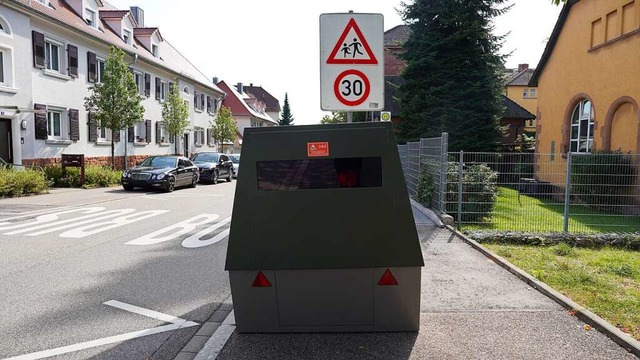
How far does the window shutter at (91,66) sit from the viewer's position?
25609 mm

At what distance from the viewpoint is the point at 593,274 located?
6.42 m

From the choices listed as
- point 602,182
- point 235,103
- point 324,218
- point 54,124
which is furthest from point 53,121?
point 235,103

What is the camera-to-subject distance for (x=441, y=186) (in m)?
10.8

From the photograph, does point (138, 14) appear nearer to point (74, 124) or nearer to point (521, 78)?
point (74, 124)

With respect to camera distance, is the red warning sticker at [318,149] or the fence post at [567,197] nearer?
the red warning sticker at [318,149]

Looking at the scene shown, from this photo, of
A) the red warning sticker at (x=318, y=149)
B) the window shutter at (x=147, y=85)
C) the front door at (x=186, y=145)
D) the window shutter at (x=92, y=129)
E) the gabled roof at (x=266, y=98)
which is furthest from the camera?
the gabled roof at (x=266, y=98)

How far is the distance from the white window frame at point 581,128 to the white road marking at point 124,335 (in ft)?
57.8

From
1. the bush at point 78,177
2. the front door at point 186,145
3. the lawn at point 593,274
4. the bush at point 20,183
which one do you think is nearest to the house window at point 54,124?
the bush at point 78,177

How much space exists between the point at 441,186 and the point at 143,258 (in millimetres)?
6301

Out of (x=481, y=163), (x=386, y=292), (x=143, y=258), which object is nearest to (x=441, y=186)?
(x=481, y=163)

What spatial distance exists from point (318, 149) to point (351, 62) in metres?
2.53

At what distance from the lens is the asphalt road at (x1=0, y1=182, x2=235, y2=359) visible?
4.30 metres

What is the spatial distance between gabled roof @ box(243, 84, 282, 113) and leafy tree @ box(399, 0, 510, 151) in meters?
92.4

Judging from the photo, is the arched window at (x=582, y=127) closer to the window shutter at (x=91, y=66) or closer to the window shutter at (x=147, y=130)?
the window shutter at (x=91, y=66)
